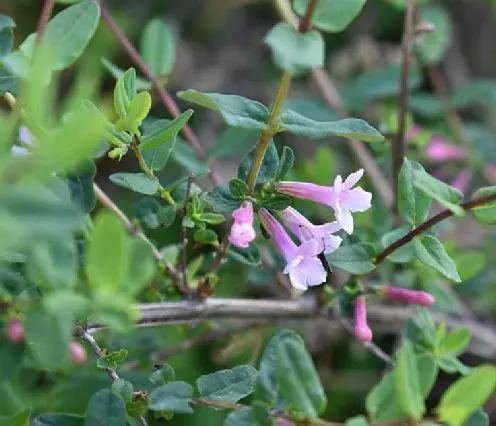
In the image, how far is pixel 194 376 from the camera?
2.00 m

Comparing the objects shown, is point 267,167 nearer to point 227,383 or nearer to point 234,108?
point 234,108

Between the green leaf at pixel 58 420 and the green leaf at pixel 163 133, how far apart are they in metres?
0.36

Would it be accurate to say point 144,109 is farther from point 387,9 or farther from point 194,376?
point 387,9

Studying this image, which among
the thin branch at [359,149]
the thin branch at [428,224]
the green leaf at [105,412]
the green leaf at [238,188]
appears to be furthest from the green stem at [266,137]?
the thin branch at [359,149]

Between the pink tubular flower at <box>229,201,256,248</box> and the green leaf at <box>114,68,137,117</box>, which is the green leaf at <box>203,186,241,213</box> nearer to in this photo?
the pink tubular flower at <box>229,201,256,248</box>

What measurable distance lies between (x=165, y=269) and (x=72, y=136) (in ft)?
2.06

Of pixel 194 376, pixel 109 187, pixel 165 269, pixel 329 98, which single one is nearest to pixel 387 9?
pixel 329 98

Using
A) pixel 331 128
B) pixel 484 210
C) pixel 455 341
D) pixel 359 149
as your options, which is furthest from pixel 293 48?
pixel 359 149

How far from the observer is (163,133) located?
1042 mm

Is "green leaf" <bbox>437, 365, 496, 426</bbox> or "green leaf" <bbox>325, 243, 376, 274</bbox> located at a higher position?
"green leaf" <bbox>437, 365, 496, 426</bbox>

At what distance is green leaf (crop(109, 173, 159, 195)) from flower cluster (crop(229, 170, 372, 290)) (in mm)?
120

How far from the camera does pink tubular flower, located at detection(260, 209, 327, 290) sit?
108 centimetres

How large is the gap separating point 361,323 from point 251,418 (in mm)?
372

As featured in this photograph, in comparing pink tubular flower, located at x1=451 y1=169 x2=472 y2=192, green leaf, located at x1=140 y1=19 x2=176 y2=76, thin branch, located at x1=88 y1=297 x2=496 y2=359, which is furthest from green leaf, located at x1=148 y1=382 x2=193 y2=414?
pink tubular flower, located at x1=451 y1=169 x2=472 y2=192
